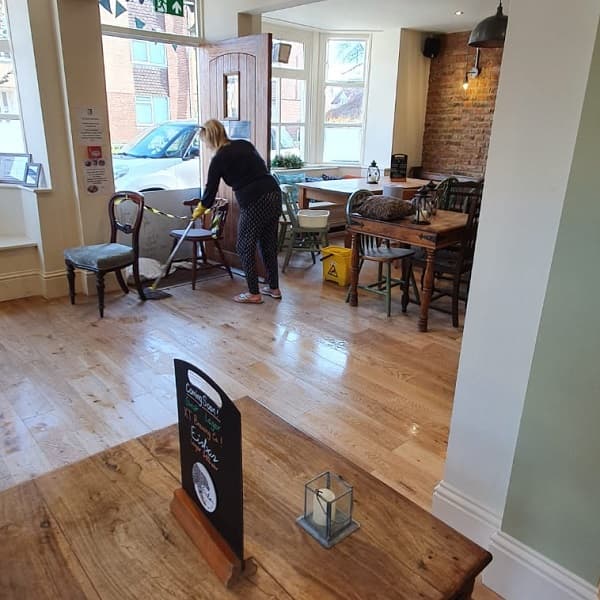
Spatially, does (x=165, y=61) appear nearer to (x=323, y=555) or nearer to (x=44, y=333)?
(x=44, y=333)

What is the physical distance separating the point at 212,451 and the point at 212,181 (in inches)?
129

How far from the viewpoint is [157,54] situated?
4.89m

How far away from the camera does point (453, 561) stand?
0.96 m

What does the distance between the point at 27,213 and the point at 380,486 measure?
4118 mm

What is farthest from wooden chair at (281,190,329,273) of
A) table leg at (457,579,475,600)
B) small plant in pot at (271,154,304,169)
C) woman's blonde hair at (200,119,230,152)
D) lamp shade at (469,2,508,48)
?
table leg at (457,579,475,600)

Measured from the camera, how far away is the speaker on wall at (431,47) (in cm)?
699

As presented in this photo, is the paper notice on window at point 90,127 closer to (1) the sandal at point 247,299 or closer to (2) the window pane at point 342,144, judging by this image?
(1) the sandal at point 247,299

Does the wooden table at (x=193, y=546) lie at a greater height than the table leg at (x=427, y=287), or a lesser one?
greater

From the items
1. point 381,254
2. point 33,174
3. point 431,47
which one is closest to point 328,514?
point 381,254

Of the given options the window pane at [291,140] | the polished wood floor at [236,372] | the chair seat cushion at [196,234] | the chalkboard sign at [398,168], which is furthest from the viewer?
the window pane at [291,140]

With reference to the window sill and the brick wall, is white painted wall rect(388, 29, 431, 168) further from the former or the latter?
the window sill

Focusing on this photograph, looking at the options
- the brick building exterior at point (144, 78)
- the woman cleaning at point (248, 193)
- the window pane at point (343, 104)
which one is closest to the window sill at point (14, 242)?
the brick building exterior at point (144, 78)

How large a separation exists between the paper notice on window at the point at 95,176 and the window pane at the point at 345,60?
4172mm

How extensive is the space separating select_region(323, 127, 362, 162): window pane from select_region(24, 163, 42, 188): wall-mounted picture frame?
172 inches
